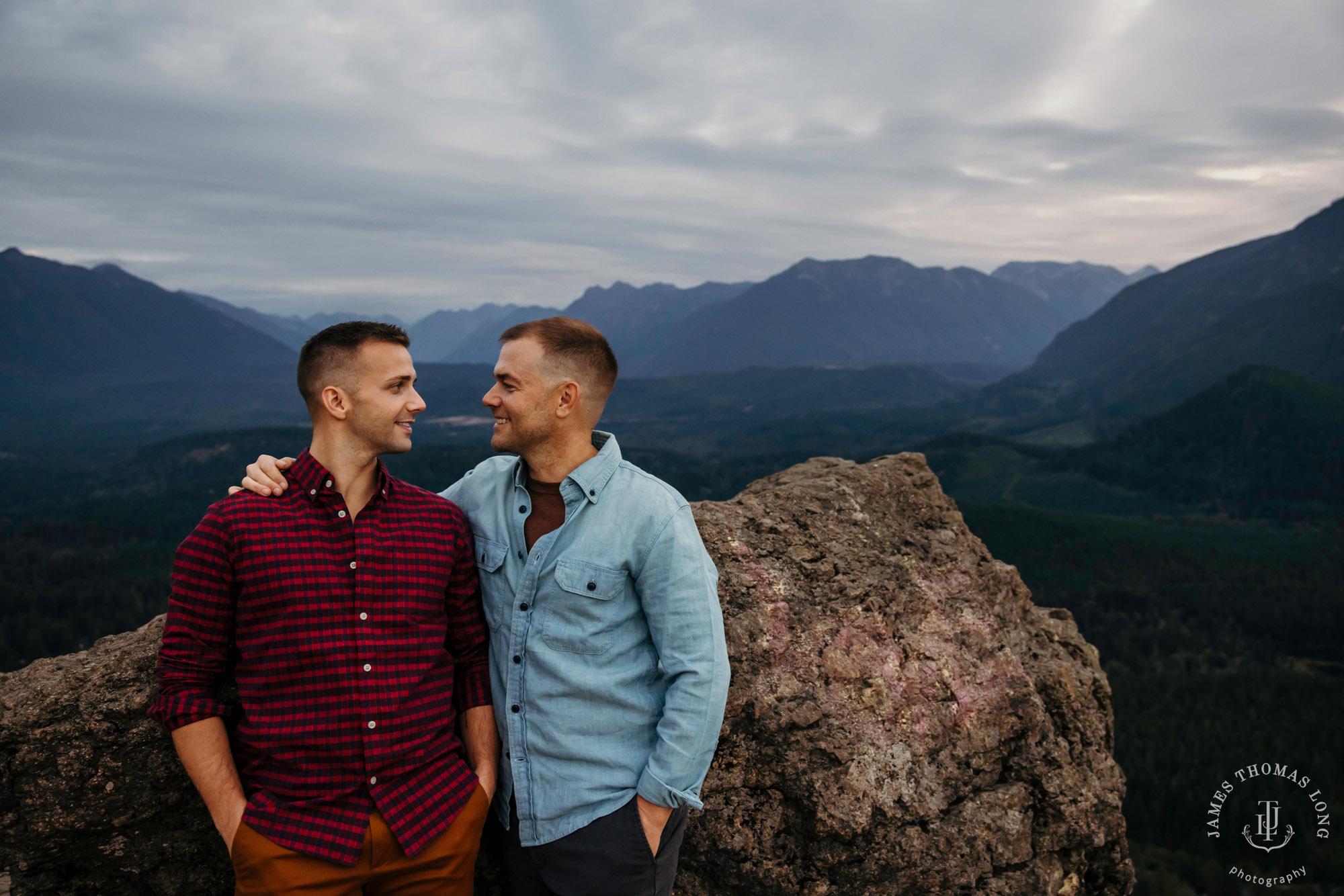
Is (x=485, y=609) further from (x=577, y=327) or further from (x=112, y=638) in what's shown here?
(x=112, y=638)

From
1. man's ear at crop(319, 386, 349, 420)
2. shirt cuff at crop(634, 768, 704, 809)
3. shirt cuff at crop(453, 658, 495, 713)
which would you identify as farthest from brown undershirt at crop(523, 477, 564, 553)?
shirt cuff at crop(634, 768, 704, 809)

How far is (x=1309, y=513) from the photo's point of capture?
464 feet

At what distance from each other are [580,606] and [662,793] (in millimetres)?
880

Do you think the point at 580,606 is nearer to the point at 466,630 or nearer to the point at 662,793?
the point at 466,630

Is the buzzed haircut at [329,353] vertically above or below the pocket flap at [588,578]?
above

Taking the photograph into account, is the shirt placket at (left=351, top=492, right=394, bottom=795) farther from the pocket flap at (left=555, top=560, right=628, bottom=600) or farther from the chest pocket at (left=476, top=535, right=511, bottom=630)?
the pocket flap at (left=555, top=560, right=628, bottom=600)

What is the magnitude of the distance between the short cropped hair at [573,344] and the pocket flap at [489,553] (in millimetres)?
877

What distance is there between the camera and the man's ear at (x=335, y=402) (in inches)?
146

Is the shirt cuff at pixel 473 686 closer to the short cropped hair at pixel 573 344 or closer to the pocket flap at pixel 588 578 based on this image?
the pocket flap at pixel 588 578

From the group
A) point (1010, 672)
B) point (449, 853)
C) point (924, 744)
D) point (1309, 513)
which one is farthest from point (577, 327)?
point (1309, 513)

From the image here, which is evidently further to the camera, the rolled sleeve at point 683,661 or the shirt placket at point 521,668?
the shirt placket at point 521,668

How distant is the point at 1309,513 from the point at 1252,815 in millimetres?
108054

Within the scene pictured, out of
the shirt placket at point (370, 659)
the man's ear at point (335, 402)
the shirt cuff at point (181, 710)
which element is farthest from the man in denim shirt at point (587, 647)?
the shirt cuff at point (181, 710)

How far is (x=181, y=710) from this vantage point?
3.29 metres
